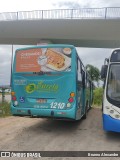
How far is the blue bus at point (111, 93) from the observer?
9.95 metres

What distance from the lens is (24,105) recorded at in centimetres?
1127

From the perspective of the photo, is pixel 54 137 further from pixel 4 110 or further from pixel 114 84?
pixel 4 110

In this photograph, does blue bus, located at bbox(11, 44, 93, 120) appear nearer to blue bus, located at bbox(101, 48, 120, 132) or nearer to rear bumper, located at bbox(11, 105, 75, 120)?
rear bumper, located at bbox(11, 105, 75, 120)

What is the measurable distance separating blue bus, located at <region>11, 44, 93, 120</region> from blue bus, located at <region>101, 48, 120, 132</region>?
3.66ft

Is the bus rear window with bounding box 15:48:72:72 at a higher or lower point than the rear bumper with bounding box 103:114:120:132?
higher

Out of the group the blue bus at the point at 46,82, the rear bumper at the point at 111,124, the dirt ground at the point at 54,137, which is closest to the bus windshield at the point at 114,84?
the rear bumper at the point at 111,124

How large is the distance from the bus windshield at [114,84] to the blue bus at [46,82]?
1.25 meters

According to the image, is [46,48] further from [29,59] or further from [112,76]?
[112,76]

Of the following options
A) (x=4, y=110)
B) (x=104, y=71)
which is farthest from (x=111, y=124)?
(x=4, y=110)

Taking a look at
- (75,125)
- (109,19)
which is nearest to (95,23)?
(109,19)

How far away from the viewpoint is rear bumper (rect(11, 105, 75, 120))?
10656mm

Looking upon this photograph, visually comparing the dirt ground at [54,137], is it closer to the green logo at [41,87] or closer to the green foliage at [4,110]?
the green logo at [41,87]

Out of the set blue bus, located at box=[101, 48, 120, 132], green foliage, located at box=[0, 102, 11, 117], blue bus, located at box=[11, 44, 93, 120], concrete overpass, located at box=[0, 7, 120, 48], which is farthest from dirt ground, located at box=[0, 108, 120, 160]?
concrete overpass, located at box=[0, 7, 120, 48]

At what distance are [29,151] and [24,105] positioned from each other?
3.22 metres
